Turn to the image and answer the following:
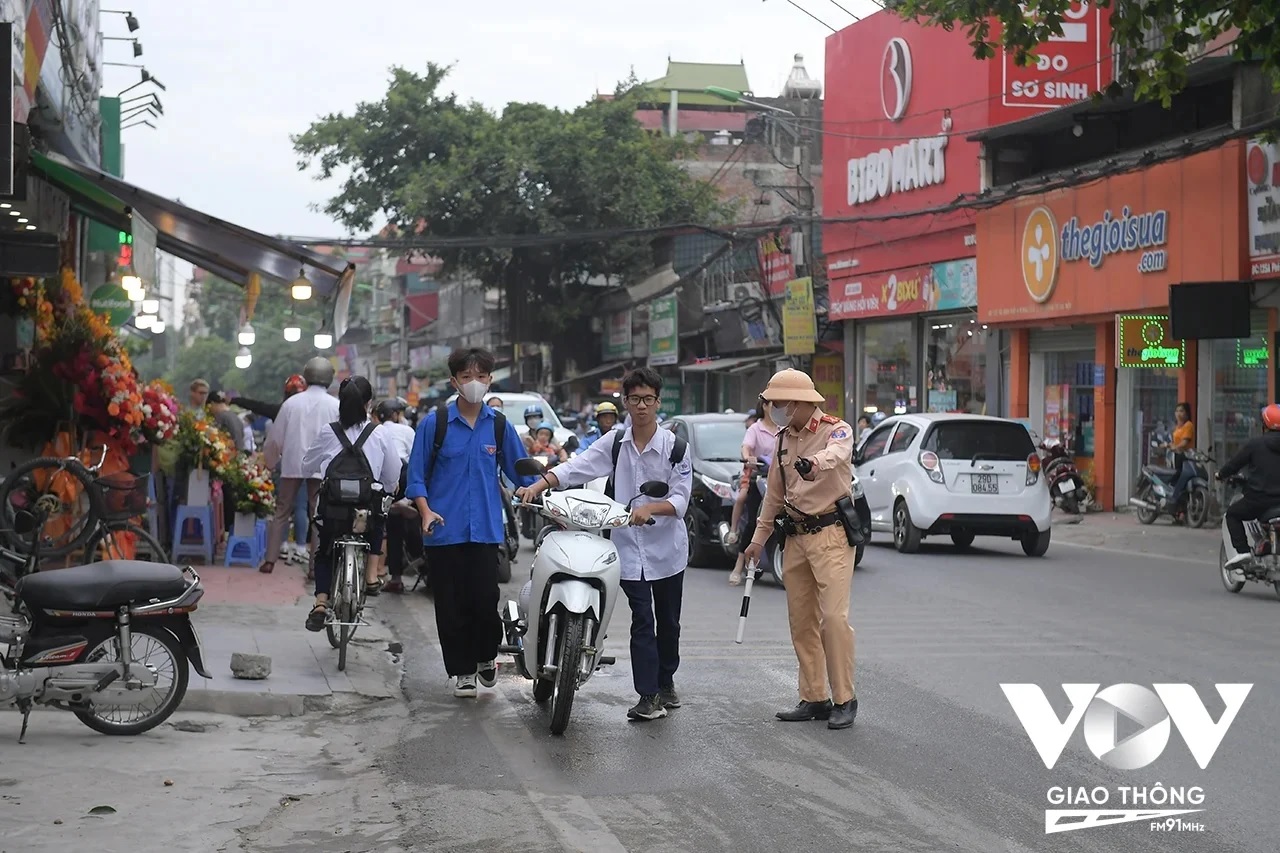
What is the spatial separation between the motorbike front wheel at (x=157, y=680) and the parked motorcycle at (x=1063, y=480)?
20481 mm

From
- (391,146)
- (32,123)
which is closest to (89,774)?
(32,123)

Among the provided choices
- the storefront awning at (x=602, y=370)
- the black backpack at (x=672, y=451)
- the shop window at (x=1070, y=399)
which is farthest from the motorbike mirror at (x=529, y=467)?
the storefront awning at (x=602, y=370)

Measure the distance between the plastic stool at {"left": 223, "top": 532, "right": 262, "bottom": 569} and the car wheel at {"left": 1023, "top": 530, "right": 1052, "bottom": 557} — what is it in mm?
9191

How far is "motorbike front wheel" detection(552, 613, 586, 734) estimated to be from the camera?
7945mm

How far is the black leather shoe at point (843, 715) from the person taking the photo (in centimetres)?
831

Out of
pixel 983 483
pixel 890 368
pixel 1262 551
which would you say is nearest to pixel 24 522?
pixel 1262 551

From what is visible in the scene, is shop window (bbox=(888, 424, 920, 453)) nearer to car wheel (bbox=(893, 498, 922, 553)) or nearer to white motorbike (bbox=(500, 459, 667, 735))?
car wheel (bbox=(893, 498, 922, 553))

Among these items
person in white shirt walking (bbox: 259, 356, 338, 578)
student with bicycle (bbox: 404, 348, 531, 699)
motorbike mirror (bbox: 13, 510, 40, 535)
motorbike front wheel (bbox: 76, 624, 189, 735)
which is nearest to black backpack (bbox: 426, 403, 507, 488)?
student with bicycle (bbox: 404, 348, 531, 699)

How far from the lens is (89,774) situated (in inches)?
280

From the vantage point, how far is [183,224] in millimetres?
14062

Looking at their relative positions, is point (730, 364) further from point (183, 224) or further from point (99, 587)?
point (99, 587)

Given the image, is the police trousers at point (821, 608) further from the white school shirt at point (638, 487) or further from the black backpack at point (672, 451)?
the black backpack at point (672, 451)

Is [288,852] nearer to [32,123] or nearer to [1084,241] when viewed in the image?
[32,123]

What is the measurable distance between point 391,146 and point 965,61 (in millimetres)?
24571
